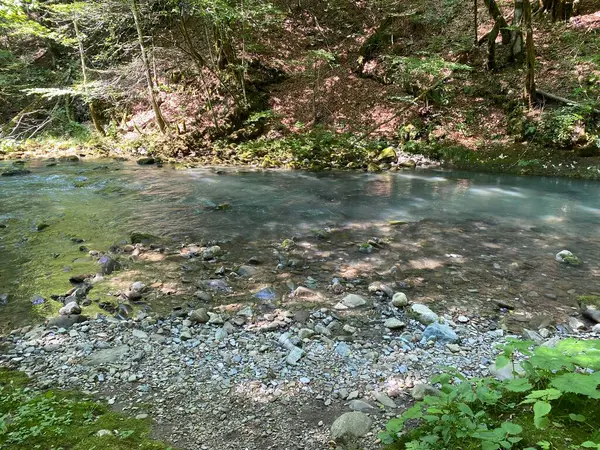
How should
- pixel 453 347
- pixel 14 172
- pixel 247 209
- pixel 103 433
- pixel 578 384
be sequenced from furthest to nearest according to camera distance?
pixel 14 172, pixel 247 209, pixel 453 347, pixel 103 433, pixel 578 384

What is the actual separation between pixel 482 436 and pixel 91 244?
20.6ft

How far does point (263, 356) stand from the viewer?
3.49 meters

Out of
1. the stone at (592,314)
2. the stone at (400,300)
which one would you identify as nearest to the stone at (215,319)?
the stone at (400,300)

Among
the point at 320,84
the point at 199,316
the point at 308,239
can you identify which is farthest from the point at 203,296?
the point at 320,84

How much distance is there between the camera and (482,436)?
1796 mm

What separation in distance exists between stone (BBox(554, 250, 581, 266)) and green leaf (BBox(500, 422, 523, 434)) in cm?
468

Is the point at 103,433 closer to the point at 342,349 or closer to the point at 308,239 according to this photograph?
the point at 342,349

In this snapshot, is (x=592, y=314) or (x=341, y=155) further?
(x=341, y=155)

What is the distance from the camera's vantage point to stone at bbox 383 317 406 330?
3.97 metres

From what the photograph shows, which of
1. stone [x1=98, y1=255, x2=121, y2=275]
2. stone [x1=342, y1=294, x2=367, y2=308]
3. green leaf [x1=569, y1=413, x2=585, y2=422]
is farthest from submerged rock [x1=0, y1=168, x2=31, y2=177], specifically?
green leaf [x1=569, y1=413, x2=585, y2=422]

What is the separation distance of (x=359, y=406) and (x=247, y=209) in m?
6.19

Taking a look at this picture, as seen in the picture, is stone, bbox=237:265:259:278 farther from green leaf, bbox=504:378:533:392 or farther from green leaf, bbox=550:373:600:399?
green leaf, bbox=550:373:600:399

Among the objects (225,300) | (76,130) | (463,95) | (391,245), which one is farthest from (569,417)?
(76,130)

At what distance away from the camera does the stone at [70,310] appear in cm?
415
